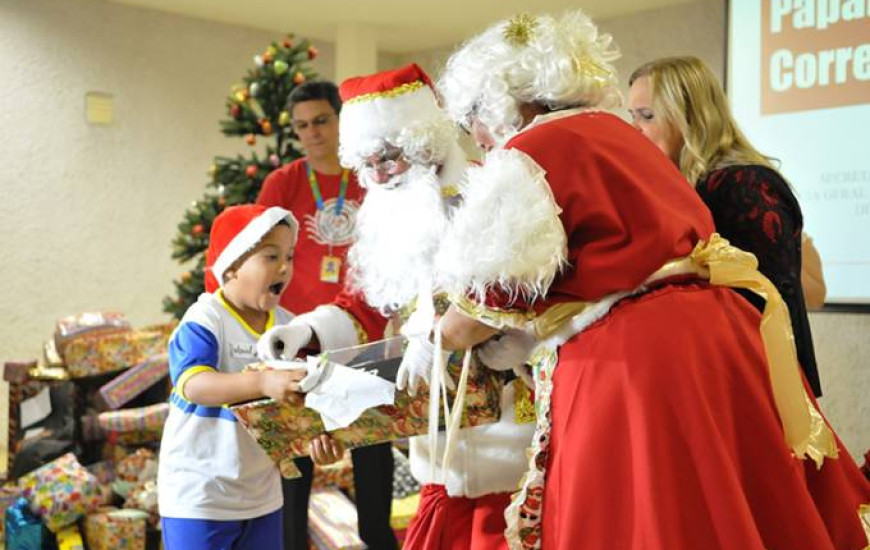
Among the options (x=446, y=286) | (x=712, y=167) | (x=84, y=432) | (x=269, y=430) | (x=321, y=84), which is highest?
(x=321, y=84)

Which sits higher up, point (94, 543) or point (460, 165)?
point (460, 165)

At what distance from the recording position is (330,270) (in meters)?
3.15

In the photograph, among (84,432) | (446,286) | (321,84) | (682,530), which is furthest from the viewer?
(84,432)

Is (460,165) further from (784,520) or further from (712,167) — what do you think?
(784,520)

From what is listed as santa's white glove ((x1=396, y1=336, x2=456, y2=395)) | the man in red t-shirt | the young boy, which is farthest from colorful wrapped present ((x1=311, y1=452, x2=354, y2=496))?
santa's white glove ((x1=396, y1=336, x2=456, y2=395))

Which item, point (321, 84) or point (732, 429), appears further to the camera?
point (321, 84)

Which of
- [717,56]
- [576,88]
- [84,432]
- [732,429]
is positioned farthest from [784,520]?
[717,56]

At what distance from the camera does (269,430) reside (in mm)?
1869

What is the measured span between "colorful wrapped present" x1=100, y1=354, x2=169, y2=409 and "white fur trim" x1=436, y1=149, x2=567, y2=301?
111 inches

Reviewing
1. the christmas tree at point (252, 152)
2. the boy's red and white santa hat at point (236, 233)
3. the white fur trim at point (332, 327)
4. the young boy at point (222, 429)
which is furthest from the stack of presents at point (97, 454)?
the white fur trim at point (332, 327)

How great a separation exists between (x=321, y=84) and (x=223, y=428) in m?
1.56

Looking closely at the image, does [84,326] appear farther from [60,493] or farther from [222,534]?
[222,534]

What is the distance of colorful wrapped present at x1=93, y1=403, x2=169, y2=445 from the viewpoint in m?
4.00

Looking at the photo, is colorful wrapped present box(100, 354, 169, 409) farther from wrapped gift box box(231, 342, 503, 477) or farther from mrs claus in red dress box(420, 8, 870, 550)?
mrs claus in red dress box(420, 8, 870, 550)
